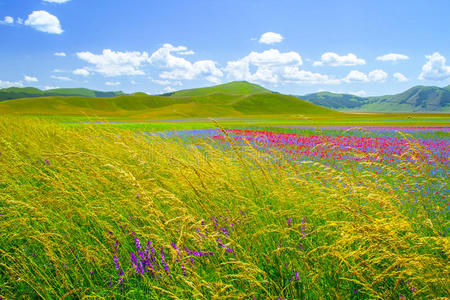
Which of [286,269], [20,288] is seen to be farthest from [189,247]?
[20,288]

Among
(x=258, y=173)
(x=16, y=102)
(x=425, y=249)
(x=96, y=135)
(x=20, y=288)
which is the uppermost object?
(x=16, y=102)

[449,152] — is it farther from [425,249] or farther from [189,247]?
[189,247]

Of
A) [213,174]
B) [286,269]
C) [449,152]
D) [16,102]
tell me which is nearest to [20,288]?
[213,174]

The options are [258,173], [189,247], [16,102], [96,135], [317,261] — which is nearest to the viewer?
[317,261]

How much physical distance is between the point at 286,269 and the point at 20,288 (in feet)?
8.55

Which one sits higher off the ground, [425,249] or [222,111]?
[222,111]

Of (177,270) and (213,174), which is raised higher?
(213,174)

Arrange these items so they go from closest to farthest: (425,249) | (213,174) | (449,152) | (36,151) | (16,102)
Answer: (425,249) → (213,174) → (36,151) → (449,152) → (16,102)

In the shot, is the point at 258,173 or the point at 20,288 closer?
the point at 20,288

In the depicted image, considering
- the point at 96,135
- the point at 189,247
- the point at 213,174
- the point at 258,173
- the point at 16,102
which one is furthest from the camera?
the point at 16,102

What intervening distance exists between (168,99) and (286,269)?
181386mm

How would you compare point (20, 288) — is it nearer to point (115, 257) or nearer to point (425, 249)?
point (115, 257)

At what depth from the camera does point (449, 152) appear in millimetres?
11109

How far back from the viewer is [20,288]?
2531 mm
